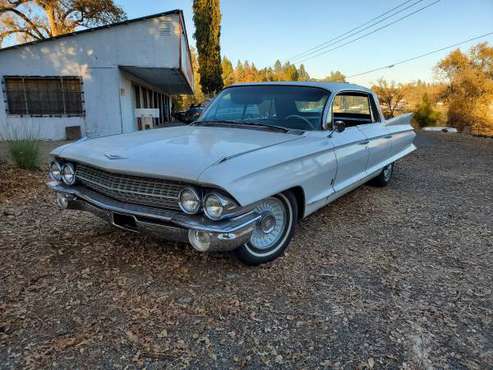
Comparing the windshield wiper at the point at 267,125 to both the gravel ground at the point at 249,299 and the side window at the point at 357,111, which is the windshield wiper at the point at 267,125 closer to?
the gravel ground at the point at 249,299

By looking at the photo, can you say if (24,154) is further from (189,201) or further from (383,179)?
(383,179)

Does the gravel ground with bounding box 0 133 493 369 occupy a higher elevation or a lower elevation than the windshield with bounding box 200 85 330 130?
lower

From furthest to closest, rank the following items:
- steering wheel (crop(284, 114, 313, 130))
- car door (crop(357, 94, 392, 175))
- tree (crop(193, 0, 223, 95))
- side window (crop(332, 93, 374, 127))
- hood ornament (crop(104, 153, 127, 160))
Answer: tree (crop(193, 0, 223, 95)) < side window (crop(332, 93, 374, 127)) < car door (crop(357, 94, 392, 175)) < steering wheel (crop(284, 114, 313, 130)) < hood ornament (crop(104, 153, 127, 160))

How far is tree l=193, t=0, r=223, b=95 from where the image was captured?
28.2 metres

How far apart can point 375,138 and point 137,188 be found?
3.30 m

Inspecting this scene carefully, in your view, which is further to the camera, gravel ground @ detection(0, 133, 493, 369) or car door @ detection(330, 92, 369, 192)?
car door @ detection(330, 92, 369, 192)

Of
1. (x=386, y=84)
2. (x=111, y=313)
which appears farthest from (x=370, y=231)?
(x=386, y=84)

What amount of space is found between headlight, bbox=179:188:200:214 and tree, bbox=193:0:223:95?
2916cm

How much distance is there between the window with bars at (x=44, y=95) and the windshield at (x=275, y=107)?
9.32m

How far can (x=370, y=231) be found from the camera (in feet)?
13.1

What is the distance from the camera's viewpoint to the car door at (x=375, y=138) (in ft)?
14.8

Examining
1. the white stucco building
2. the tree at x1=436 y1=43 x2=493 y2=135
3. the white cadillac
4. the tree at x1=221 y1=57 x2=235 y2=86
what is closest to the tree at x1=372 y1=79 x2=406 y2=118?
the tree at x1=436 y1=43 x2=493 y2=135

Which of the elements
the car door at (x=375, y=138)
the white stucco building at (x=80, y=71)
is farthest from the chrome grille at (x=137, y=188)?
the white stucco building at (x=80, y=71)

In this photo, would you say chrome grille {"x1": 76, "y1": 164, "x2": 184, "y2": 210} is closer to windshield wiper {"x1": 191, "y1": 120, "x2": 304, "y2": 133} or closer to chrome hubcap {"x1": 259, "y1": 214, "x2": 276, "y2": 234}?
chrome hubcap {"x1": 259, "y1": 214, "x2": 276, "y2": 234}
